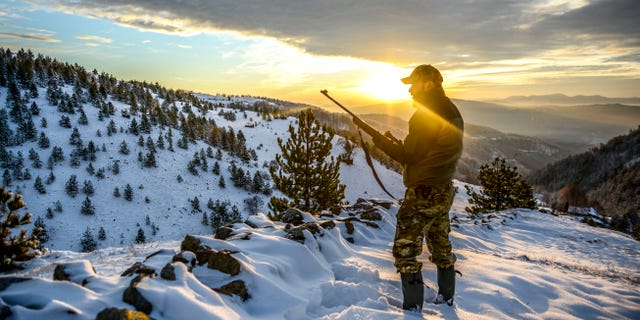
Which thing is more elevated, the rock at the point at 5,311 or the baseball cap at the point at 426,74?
the baseball cap at the point at 426,74

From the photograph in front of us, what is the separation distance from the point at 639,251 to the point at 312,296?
1337 centimetres

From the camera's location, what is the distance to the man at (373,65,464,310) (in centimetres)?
369

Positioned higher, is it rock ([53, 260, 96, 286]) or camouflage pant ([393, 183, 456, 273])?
camouflage pant ([393, 183, 456, 273])

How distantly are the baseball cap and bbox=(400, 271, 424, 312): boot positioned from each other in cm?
233

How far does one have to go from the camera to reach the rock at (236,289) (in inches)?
133

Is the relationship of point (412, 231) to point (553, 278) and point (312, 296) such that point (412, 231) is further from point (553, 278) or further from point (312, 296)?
point (553, 278)

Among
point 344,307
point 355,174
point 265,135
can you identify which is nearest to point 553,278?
point 344,307

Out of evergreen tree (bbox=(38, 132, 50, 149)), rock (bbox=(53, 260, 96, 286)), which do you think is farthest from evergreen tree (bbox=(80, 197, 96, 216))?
rock (bbox=(53, 260, 96, 286))

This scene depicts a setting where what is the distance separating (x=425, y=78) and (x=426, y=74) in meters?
0.05

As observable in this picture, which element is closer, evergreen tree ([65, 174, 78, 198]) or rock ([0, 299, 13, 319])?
rock ([0, 299, 13, 319])

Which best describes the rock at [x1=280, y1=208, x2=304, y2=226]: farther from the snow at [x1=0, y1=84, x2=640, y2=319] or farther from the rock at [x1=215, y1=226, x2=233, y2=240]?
the rock at [x1=215, y1=226, x2=233, y2=240]

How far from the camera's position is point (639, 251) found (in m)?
10.9

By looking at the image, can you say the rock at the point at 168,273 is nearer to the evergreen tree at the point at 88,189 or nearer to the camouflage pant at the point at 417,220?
the camouflage pant at the point at 417,220

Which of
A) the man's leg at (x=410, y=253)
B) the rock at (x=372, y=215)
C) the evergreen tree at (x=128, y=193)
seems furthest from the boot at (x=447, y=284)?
the evergreen tree at (x=128, y=193)
